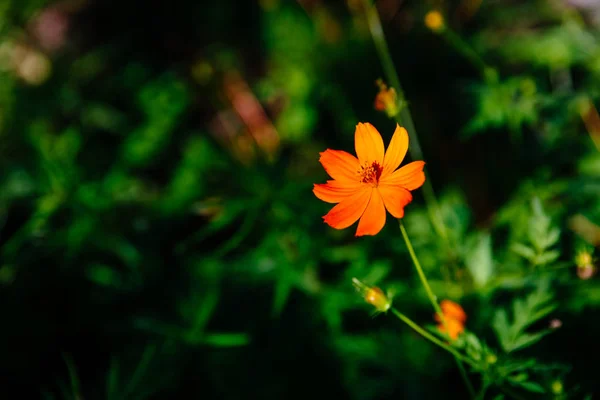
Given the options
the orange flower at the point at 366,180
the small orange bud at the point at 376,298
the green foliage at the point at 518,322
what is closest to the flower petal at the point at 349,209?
the orange flower at the point at 366,180

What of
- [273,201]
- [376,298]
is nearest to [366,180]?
[376,298]

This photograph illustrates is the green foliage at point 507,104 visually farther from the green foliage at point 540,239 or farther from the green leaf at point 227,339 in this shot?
the green leaf at point 227,339

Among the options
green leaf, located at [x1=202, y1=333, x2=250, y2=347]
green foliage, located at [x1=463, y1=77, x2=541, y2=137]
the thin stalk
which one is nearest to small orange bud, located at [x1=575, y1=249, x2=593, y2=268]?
the thin stalk

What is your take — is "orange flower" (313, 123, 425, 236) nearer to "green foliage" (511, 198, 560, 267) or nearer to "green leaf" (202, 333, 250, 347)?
"green foliage" (511, 198, 560, 267)

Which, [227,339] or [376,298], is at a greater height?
[376,298]

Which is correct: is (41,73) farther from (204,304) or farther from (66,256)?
(204,304)

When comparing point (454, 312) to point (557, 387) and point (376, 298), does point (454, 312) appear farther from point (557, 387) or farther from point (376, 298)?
point (376, 298)
